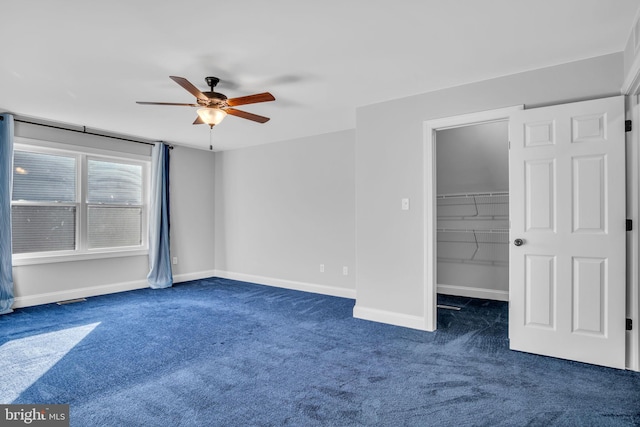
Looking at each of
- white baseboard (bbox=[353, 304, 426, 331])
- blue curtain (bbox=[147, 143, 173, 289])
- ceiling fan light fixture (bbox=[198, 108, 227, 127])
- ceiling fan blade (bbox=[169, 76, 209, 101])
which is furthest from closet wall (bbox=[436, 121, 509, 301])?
blue curtain (bbox=[147, 143, 173, 289])

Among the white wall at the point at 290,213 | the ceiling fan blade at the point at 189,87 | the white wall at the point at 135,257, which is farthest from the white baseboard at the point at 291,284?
the ceiling fan blade at the point at 189,87

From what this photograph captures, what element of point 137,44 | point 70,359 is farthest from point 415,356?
point 137,44

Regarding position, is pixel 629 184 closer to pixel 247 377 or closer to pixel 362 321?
pixel 362 321

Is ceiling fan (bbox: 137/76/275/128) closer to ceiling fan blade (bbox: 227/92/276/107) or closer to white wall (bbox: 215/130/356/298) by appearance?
ceiling fan blade (bbox: 227/92/276/107)

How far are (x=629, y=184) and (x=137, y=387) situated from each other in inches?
149

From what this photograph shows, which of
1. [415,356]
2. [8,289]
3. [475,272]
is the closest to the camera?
[415,356]

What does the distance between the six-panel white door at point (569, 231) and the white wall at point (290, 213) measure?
8.13ft

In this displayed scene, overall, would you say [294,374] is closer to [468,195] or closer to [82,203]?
[468,195]

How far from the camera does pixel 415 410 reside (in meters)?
2.14

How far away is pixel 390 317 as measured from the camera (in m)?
3.82

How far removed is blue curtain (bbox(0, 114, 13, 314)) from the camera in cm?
430

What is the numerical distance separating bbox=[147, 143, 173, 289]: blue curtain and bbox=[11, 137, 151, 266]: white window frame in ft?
0.51

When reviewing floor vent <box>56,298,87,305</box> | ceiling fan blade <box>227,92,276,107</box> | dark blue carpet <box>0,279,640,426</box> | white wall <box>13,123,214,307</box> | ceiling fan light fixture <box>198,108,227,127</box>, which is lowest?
floor vent <box>56,298,87,305</box>

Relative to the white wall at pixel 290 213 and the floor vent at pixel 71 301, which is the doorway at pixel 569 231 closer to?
the white wall at pixel 290 213
